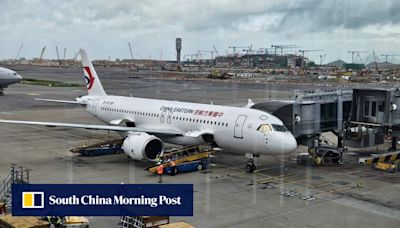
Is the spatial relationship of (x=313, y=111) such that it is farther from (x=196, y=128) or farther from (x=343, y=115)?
(x=196, y=128)

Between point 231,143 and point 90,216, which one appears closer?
point 90,216

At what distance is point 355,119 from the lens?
29656mm

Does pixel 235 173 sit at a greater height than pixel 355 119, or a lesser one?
lesser

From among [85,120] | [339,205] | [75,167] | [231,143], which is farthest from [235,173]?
[85,120]

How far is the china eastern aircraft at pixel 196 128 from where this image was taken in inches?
976

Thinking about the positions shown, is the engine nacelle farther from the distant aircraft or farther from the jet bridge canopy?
the distant aircraft

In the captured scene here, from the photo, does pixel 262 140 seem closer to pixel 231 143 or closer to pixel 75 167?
pixel 231 143

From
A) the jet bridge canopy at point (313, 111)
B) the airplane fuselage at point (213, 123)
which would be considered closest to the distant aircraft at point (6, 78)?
the airplane fuselage at point (213, 123)

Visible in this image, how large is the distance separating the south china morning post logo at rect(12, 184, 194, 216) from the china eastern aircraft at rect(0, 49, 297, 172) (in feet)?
26.1

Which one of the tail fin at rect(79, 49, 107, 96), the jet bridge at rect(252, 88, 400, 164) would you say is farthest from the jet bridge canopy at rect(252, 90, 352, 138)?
the tail fin at rect(79, 49, 107, 96)

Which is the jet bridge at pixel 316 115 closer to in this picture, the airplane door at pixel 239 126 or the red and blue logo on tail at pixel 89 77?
the airplane door at pixel 239 126

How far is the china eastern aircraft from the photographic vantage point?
24781 millimetres

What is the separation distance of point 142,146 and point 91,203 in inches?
387

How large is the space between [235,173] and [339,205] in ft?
23.5
